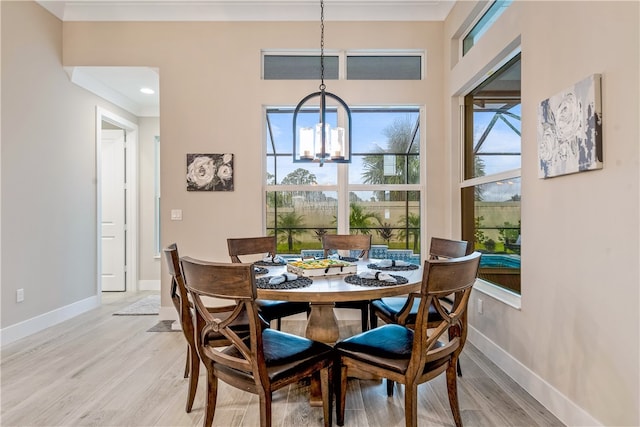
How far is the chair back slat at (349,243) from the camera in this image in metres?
3.10

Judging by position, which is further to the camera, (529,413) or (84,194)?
(84,194)

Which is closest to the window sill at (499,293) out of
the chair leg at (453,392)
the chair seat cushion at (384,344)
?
the chair leg at (453,392)

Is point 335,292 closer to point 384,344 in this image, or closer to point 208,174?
point 384,344

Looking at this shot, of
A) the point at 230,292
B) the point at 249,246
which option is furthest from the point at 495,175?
the point at 230,292

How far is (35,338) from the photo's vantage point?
3227 millimetres

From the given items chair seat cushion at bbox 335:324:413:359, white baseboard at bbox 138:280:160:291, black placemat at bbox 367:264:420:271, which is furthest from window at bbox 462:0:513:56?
white baseboard at bbox 138:280:160:291

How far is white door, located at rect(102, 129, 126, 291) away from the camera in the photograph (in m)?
5.16

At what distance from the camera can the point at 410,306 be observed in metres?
2.29

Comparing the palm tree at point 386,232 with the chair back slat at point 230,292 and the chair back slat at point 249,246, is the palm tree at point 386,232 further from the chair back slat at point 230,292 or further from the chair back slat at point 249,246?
the chair back slat at point 230,292

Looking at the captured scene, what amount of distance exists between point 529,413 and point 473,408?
0.30 meters

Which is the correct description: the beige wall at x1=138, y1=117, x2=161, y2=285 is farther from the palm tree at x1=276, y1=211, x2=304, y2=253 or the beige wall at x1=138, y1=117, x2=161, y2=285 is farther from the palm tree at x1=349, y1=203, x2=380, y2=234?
the palm tree at x1=349, y1=203, x2=380, y2=234

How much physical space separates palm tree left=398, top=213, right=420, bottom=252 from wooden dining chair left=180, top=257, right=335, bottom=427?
2300mm

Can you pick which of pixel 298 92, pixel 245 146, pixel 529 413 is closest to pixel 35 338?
pixel 245 146

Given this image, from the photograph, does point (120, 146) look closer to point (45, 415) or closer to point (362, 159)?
point (362, 159)
